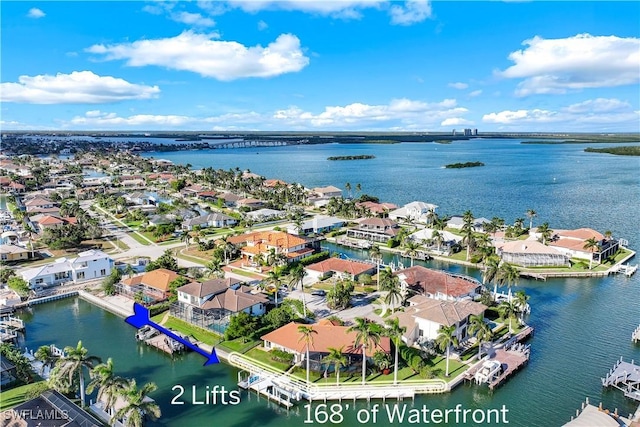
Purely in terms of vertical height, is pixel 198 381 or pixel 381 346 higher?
pixel 381 346

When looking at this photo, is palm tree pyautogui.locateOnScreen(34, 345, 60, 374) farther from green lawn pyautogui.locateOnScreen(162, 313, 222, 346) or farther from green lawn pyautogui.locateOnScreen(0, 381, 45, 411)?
green lawn pyautogui.locateOnScreen(162, 313, 222, 346)

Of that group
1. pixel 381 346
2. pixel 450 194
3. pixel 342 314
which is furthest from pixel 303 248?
pixel 450 194

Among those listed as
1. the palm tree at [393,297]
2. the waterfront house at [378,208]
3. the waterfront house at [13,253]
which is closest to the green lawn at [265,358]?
the palm tree at [393,297]

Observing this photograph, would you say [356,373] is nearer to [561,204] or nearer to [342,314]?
[342,314]

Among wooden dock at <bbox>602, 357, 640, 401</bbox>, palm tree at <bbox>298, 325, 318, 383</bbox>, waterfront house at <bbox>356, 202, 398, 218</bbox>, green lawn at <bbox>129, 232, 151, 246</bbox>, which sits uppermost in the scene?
waterfront house at <bbox>356, 202, 398, 218</bbox>

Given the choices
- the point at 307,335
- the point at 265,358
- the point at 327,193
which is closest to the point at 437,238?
the point at 265,358

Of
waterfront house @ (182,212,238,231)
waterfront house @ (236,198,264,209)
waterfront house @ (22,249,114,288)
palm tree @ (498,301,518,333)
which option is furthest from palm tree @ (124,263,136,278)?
waterfront house @ (236,198,264,209)

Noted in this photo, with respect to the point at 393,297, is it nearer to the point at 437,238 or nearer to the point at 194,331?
the point at 194,331

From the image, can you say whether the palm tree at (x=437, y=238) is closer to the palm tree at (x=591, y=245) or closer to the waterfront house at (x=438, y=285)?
the waterfront house at (x=438, y=285)
